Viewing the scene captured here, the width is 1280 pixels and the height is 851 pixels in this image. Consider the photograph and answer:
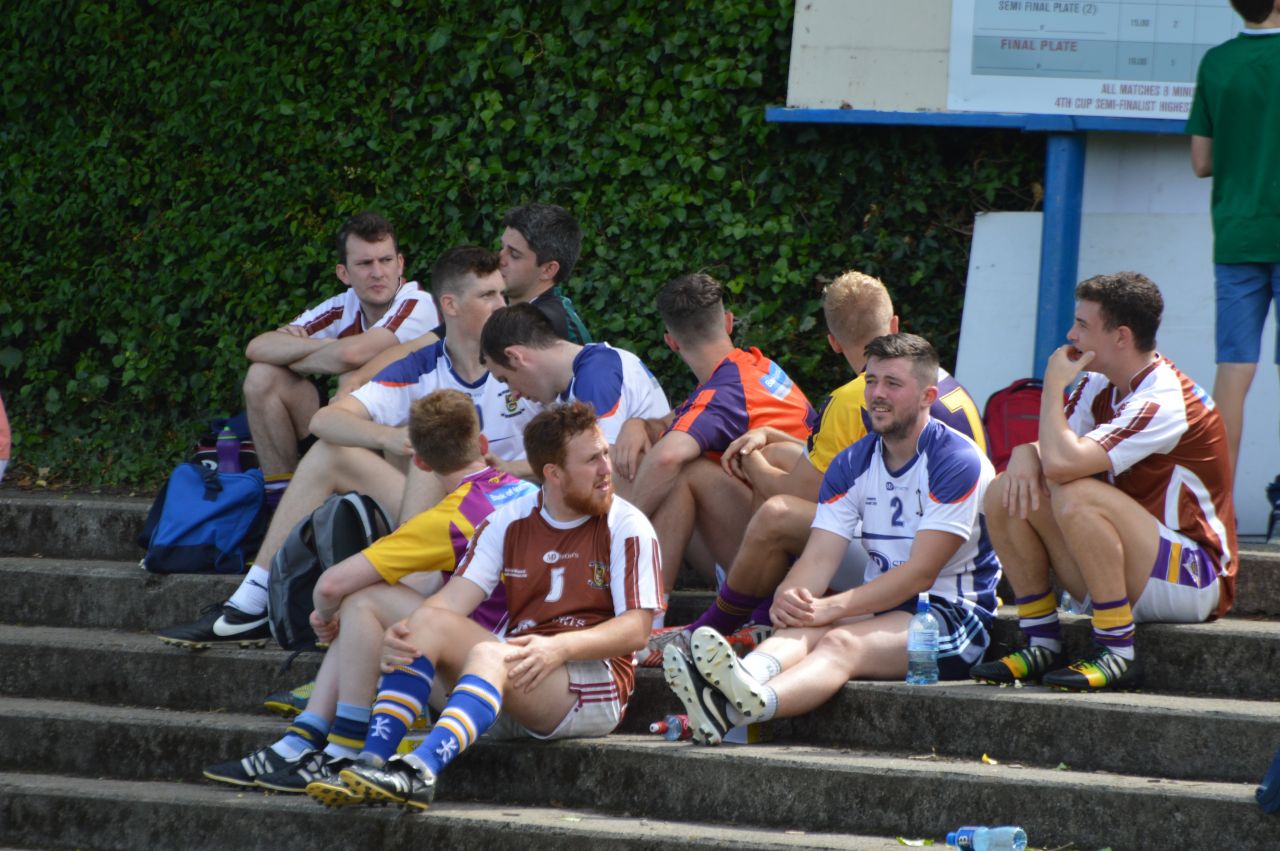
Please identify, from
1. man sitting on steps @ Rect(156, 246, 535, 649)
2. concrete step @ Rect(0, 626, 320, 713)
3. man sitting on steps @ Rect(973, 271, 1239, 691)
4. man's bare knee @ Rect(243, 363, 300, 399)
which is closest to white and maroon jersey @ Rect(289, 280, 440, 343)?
man's bare knee @ Rect(243, 363, 300, 399)

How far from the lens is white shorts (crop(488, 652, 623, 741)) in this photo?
16.2ft

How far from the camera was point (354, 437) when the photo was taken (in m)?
6.02

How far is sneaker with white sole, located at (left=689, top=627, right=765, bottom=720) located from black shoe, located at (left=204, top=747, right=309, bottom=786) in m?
1.23

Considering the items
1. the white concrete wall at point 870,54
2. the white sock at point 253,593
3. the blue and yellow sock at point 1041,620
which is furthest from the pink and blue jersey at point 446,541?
the white concrete wall at point 870,54

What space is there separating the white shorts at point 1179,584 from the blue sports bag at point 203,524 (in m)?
3.34

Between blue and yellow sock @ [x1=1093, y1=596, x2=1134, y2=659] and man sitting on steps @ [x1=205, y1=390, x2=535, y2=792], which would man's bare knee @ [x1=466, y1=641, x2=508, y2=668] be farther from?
A: blue and yellow sock @ [x1=1093, y1=596, x2=1134, y2=659]

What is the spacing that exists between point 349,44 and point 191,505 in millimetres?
2545

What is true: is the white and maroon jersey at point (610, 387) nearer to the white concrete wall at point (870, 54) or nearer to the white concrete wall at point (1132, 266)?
the white concrete wall at point (1132, 266)

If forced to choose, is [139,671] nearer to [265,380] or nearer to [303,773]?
[303,773]

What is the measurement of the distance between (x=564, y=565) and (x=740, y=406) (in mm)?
1173

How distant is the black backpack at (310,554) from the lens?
5.55 meters

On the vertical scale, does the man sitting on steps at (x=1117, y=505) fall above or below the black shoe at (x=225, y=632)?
above

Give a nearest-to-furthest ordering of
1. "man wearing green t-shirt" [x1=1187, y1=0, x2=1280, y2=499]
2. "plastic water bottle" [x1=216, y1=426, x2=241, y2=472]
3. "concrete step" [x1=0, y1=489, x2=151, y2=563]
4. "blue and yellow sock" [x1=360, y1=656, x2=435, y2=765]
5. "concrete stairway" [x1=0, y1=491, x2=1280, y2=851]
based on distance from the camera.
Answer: "concrete stairway" [x1=0, y1=491, x2=1280, y2=851] < "blue and yellow sock" [x1=360, y1=656, x2=435, y2=765] < "man wearing green t-shirt" [x1=1187, y1=0, x2=1280, y2=499] < "plastic water bottle" [x1=216, y1=426, x2=241, y2=472] < "concrete step" [x1=0, y1=489, x2=151, y2=563]

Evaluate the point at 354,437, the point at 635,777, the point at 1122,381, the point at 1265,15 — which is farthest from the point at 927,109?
the point at 635,777
